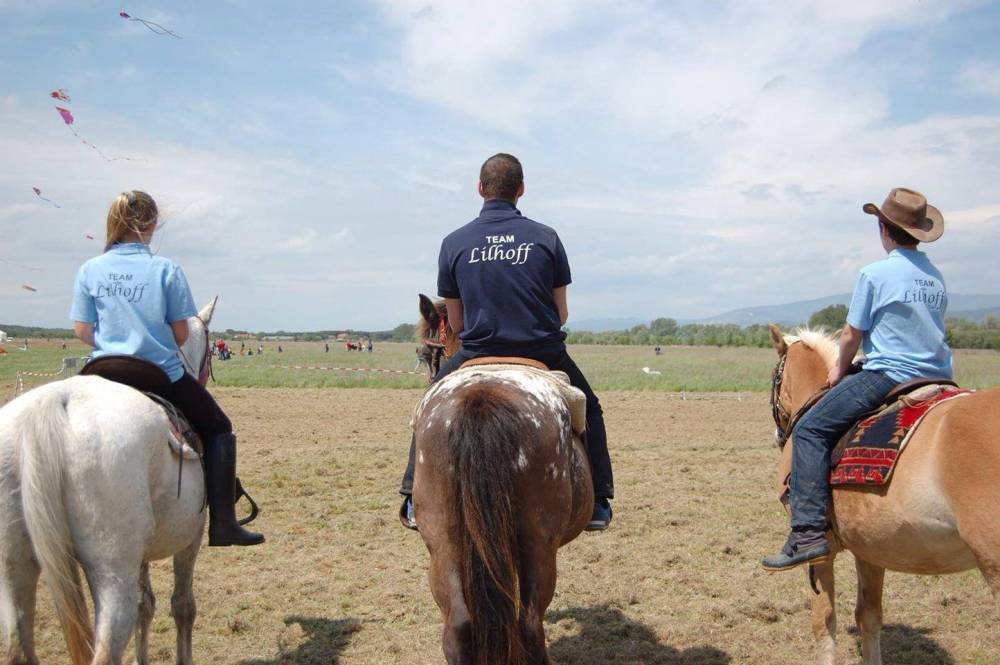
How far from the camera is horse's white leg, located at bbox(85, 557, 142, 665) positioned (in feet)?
11.2

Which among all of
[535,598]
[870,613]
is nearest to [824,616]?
[870,613]

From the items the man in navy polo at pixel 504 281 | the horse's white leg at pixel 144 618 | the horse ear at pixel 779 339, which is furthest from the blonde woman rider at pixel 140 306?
the horse ear at pixel 779 339

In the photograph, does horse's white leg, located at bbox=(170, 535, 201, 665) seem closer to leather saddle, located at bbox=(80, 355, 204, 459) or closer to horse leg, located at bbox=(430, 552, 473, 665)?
leather saddle, located at bbox=(80, 355, 204, 459)

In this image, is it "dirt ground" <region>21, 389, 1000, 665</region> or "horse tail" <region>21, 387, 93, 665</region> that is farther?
"dirt ground" <region>21, 389, 1000, 665</region>

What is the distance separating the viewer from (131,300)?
4066 millimetres

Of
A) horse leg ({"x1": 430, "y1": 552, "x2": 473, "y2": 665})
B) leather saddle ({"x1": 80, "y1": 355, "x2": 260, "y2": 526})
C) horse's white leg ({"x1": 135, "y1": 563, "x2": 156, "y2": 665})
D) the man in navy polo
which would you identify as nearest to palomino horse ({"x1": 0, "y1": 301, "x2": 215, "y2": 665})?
leather saddle ({"x1": 80, "y1": 355, "x2": 260, "y2": 526})

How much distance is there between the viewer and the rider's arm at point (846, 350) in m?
4.41

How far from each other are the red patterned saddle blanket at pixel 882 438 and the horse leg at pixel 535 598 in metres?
1.94

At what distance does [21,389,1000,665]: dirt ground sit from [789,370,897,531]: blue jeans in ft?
4.35

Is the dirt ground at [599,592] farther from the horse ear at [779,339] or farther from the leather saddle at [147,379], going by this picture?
the horse ear at [779,339]

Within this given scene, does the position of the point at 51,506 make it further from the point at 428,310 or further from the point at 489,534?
the point at 428,310

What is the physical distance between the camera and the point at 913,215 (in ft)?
14.1

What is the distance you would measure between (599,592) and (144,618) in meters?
3.53

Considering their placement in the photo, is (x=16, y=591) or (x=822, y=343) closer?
(x=16, y=591)
